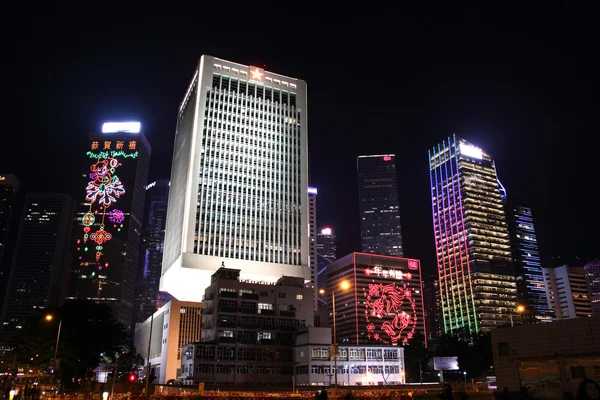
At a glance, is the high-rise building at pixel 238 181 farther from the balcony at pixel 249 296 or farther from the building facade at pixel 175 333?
the balcony at pixel 249 296

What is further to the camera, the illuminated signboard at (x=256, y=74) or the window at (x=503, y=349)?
the illuminated signboard at (x=256, y=74)

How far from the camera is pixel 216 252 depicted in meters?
134

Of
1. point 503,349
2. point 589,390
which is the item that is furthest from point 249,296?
point 589,390

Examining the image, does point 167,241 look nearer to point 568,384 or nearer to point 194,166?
point 194,166

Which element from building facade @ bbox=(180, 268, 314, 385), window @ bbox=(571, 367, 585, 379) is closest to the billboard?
building facade @ bbox=(180, 268, 314, 385)

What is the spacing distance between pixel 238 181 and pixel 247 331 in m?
45.3

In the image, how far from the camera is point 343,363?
111 m

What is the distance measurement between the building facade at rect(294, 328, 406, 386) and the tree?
40.8m

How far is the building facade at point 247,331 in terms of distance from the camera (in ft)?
361

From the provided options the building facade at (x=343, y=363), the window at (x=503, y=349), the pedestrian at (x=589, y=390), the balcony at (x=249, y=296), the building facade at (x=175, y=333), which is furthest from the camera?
the building facade at (x=175, y=333)

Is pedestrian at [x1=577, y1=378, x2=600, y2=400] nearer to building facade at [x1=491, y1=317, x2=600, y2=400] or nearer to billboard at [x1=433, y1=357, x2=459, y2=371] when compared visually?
building facade at [x1=491, y1=317, x2=600, y2=400]

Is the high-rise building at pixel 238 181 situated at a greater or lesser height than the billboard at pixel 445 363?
greater

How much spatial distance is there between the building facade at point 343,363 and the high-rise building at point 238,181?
2996cm

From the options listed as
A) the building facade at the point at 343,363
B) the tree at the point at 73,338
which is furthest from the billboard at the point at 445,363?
the tree at the point at 73,338
